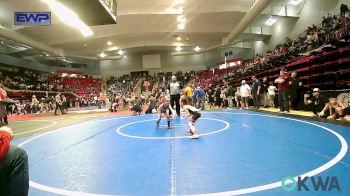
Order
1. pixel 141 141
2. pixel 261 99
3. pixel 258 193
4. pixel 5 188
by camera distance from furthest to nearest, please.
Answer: pixel 261 99 → pixel 141 141 → pixel 258 193 → pixel 5 188

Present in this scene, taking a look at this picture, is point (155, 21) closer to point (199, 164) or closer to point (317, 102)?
point (317, 102)

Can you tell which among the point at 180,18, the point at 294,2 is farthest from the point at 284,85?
the point at 294,2

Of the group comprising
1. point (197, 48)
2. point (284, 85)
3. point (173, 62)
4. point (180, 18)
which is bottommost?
point (284, 85)

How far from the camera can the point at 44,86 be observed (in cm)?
3803

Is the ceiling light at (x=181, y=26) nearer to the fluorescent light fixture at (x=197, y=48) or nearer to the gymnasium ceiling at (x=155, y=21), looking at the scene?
the gymnasium ceiling at (x=155, y=21)

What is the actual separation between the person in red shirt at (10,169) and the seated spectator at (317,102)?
27.9ft

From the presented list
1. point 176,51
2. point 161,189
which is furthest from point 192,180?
point 176,51

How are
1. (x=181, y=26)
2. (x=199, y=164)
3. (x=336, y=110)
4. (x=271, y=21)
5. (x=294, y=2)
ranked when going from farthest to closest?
(x=271, y=21), (x=181, y=26), (x=294, y=2), (x=336, y=110), (x=199, y=164)

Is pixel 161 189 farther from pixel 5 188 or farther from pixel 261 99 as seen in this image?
pixel 261 99

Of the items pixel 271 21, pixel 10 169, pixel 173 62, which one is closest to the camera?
pixel 10 169

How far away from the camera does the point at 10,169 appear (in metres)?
1.98

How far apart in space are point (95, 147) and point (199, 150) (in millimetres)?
2398

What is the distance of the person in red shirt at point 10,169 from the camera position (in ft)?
6.32

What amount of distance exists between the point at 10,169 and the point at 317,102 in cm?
969
